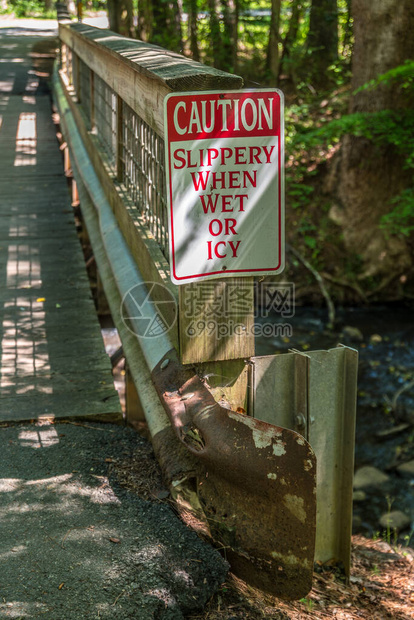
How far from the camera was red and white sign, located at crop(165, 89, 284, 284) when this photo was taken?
2930mm

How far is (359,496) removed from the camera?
6.89 metres

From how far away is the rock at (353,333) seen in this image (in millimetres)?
10531

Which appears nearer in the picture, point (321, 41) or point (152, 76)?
point (152, 76)

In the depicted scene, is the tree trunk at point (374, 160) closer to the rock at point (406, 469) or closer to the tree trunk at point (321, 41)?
the tree trunk at point (321, 41)

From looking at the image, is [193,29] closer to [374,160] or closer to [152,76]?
[374,160]

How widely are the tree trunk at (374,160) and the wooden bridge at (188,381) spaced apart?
228 inches

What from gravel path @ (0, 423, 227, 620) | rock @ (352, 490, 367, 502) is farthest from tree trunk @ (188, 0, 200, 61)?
gravel path @ (0, 423, 227, 620)

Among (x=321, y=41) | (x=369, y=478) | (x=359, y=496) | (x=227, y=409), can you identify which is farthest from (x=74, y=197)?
(x=227, y=409)

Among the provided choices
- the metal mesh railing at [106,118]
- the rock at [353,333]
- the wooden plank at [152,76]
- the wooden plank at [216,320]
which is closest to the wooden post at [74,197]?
the metal mesh railing at [106,118]

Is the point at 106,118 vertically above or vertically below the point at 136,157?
above

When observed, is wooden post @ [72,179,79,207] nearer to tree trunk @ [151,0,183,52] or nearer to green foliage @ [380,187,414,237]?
green foliage @ [380,187,414,237]

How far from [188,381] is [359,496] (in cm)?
415

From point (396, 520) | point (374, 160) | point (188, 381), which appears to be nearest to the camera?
point (188, 381)

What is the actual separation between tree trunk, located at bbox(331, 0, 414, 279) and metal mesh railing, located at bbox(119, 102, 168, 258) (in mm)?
6404
